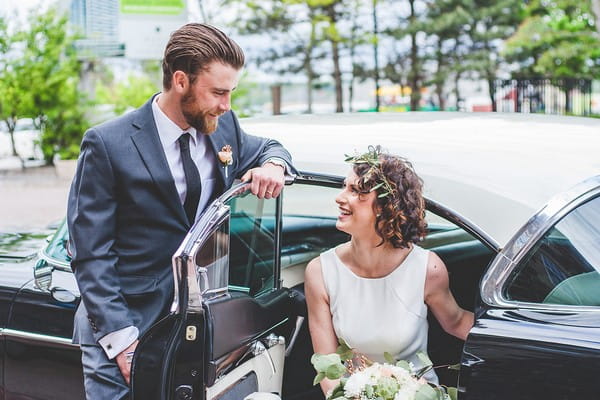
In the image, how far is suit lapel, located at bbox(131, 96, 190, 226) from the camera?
2.50 m

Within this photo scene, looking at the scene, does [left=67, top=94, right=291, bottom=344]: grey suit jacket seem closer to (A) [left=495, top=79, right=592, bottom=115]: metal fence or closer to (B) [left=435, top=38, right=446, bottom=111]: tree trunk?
(A) [left=495, top=79, right=592, bottom=115]: metal fence

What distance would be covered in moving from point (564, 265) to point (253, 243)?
1192 mm

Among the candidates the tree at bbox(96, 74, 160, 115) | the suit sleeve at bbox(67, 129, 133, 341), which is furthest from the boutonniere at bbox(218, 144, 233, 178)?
the tree at bbox(96, 74, 160, 115)

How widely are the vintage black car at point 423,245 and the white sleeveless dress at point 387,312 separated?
214 mm

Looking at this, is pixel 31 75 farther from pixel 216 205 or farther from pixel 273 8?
pixel 216 205

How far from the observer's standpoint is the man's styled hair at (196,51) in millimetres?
2463

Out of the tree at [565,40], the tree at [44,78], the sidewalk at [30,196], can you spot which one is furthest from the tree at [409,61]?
the sidewalk at [30,196]

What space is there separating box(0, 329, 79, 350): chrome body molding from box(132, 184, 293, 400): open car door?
714 mm

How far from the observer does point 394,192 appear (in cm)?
277

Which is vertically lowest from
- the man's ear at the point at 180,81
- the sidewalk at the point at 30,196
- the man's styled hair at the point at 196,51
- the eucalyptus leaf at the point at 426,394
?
the sidewalk at the point at 30,196

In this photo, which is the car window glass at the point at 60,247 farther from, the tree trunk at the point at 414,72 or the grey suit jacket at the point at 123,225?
the tree trunk at the point at 414,72

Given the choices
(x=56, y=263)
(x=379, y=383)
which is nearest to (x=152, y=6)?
(x=56, y=263)

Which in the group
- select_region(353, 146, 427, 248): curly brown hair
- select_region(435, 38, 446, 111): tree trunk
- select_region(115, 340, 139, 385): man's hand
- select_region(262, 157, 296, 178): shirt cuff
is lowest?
select_region(115, 340, 139, 385): man's hand

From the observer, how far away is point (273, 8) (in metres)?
20.9
